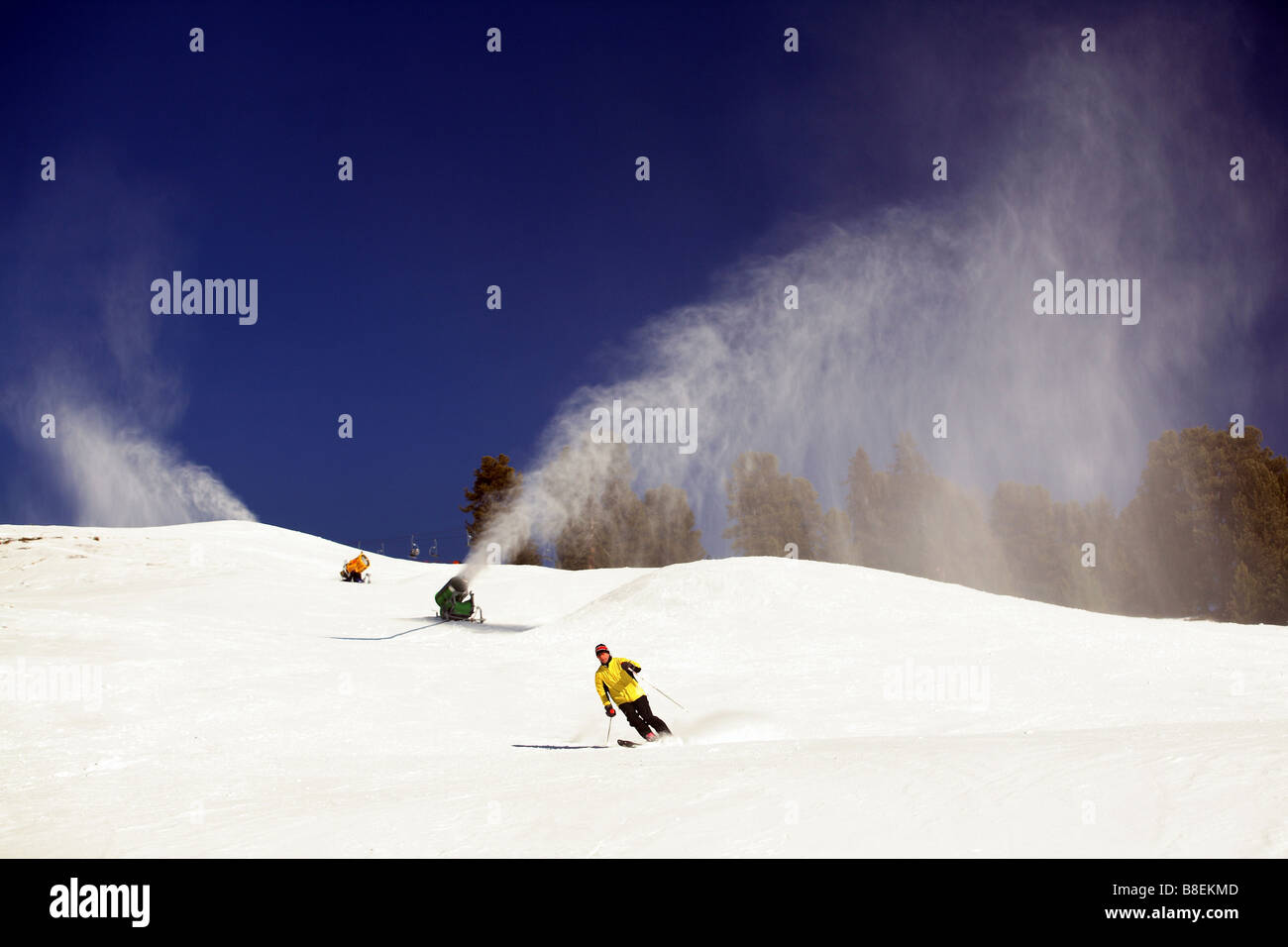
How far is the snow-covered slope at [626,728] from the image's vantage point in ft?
23.5

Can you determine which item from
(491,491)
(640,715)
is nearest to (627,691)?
(640,715)

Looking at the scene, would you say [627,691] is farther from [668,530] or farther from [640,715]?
[668,530]

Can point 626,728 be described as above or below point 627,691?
below

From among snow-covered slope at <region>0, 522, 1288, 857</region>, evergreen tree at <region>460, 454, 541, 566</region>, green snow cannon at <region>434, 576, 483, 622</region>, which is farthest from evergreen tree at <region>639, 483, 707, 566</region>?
green snow cannon at <region>434, 576, 483, 622</region>

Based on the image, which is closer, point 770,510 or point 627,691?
point 627,691

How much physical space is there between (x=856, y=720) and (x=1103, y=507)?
63.9 meters

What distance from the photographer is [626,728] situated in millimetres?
18141

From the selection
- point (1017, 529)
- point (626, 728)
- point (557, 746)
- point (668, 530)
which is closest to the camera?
point (557, 746)

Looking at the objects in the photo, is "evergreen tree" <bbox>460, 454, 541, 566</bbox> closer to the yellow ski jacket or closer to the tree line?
the tree line

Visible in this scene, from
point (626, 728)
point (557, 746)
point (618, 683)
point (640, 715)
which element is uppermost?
point (618, 683)

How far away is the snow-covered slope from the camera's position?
282 inches

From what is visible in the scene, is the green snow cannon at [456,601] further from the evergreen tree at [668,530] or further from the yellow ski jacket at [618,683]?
the evergreen tree at [668,530]

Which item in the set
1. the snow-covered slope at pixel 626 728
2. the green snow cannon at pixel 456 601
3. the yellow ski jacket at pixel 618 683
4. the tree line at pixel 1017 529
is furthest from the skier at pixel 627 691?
the tree line at pixel 1017 529
